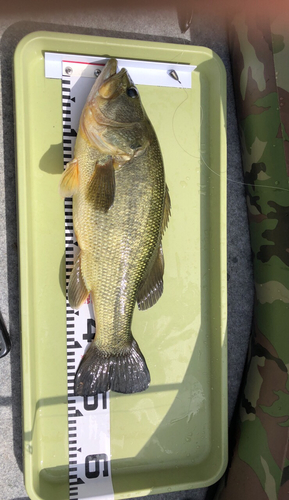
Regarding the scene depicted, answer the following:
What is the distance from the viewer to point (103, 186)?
3.59ft

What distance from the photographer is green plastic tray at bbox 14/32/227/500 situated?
1260 millimetres

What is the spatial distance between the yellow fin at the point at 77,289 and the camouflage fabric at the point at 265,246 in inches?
28.0

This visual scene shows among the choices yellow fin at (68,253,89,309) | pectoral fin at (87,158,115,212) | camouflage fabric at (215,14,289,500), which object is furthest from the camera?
camouflage fabric at (215,14,289,500)

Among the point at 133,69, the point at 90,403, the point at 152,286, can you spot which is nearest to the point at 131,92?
the point at 133,69

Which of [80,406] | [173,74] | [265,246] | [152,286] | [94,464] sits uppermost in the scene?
[173,74]

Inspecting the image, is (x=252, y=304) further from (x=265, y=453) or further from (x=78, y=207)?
(x=78, y=207)

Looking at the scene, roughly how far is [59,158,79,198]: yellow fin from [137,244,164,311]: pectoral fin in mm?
343

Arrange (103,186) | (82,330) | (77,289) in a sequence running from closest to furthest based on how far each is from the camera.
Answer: (103,186) < (77,289) < (82,330)

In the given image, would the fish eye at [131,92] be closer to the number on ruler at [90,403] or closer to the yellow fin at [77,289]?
the yellow fin at [77,289]

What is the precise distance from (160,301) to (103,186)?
0.51m

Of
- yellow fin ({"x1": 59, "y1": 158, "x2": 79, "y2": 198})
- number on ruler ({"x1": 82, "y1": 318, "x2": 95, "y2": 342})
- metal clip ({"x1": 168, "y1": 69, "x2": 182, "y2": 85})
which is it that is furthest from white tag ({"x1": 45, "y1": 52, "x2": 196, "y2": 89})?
number on ruler ({"x1": 82, "y1": 318, "x2": 95, "y2": 342})

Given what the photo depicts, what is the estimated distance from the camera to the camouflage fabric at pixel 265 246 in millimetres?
1304

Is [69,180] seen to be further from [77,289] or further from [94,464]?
[94,464]

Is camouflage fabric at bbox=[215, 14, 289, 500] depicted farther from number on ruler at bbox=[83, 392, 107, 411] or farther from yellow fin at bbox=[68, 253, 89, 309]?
yellow fin at bbox=[68, 253, 89, 309]
